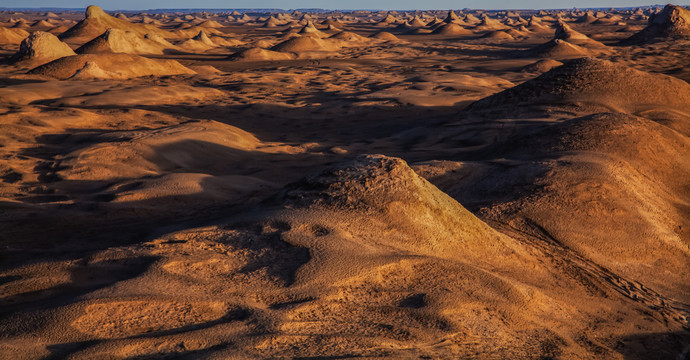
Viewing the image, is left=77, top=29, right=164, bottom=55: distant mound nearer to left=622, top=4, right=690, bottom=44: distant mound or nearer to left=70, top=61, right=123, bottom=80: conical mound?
left=70, top=61, right=123, bottom=80: conical mound

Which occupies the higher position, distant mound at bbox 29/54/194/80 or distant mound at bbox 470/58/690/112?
distant mound at bbox 470/58/690/112

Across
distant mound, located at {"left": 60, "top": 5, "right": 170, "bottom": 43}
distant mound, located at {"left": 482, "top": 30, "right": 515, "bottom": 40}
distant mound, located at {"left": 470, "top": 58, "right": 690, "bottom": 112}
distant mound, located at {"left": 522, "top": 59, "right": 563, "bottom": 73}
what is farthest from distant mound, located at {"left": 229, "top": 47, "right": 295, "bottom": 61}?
distant mound, located at {"left": 482, "top": 30, "right": 515, "bottom": 40}

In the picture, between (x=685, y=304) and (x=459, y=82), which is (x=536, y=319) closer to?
(x=685, y=304)

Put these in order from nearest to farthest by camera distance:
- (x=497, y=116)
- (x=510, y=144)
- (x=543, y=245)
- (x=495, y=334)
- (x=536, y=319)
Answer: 1. (x=495, y=334)
2. (x=536, y=319)
3. (x=543, y=245)
4. (x=510, y=144)
5. (x=497, y=116)

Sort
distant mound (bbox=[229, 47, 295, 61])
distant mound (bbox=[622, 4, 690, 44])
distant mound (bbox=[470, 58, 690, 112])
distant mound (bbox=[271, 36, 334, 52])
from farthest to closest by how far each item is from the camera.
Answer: distant mound (bbox=[271, 36, 334, 52]) < distant mound (bbox=[622, 4, 690, 44]) < distant mound (bbox=[229, 47, 295, 61]) < distant mound (bbox=[470, 58, 690, 112])

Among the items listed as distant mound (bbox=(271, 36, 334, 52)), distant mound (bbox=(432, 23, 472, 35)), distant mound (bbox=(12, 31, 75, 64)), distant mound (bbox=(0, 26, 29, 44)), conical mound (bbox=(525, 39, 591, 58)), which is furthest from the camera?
distant mound (bbox=(432, 23, 472, 35))

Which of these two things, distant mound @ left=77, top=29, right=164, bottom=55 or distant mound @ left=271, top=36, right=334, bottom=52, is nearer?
distant mound @ left=77, top=29, right=164, bottom=55

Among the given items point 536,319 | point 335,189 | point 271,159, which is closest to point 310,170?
point 271,159

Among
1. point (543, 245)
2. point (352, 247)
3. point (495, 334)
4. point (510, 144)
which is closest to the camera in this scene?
point (495, 334)
